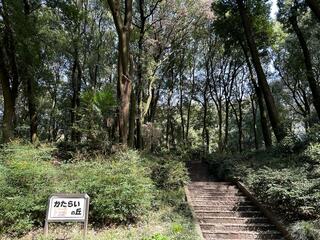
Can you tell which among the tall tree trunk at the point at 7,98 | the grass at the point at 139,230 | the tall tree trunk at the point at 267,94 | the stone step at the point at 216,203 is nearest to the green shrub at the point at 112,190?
the grass at the point at 139,230

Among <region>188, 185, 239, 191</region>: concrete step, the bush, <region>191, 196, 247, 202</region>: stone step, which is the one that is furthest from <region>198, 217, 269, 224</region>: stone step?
<region>188, 185, 239, 191</region>: concrete step

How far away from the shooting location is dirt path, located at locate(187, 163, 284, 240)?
7.85 meters

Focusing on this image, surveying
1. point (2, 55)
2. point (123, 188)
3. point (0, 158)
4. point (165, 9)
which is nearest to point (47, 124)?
point (165, 9)

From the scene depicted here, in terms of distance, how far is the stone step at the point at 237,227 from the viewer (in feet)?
26.5

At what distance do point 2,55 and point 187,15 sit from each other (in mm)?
12533

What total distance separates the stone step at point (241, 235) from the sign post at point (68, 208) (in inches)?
116

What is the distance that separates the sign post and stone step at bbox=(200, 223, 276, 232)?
317cm

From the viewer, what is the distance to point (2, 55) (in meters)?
13.6

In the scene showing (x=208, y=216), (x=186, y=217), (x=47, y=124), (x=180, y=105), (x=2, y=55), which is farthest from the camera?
(x=47, y=124)

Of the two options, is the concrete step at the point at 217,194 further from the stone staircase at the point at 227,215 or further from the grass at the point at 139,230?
the grass at the point at 139,230

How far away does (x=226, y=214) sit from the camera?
8.99m

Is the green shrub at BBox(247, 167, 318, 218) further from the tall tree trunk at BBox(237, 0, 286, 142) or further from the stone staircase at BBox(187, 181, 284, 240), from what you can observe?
the tall tree trunk at BBox(237, 0, 286, 142)

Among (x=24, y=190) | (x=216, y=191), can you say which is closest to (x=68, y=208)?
(x=24, y=190)

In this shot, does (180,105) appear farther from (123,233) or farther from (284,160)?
(123,233)
